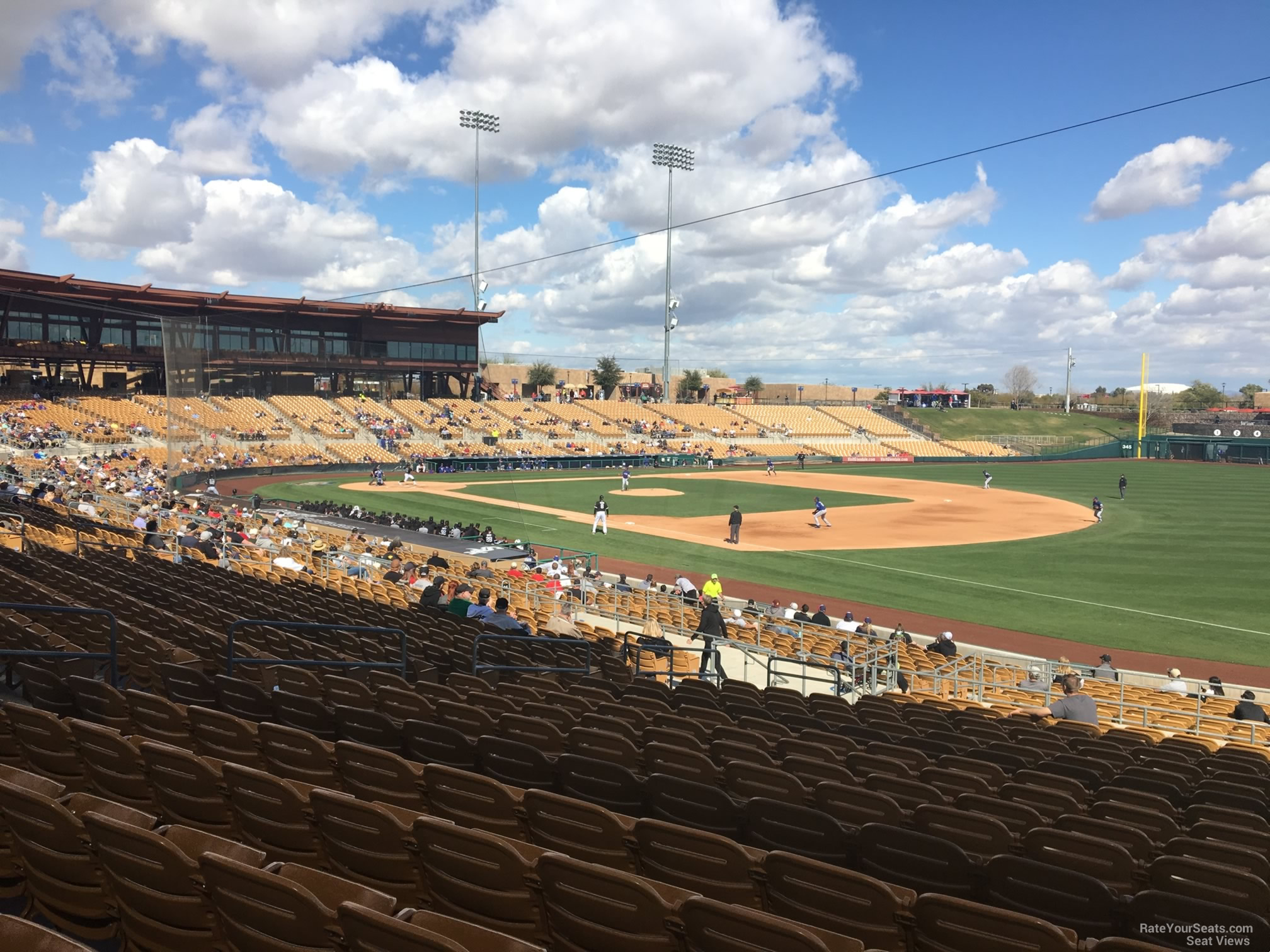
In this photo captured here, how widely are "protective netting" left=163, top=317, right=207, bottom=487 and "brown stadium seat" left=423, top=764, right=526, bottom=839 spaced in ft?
101

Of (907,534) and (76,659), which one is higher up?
(76,659)

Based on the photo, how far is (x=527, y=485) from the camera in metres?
54.9

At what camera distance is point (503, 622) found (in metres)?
13.5

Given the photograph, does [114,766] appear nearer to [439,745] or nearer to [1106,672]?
[439,745]

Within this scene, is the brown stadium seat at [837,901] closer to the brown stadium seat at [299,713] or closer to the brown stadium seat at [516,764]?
the brown stadium seat at [516,764]

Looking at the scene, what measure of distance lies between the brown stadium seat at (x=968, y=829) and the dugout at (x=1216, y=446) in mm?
99037

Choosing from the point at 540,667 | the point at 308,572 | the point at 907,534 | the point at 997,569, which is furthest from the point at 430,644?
the point at 907,534

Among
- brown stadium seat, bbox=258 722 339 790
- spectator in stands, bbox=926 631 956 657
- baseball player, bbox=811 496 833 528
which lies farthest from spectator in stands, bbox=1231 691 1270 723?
baseball player, bbox=811 496 833 528

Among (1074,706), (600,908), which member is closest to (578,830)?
(600,908)

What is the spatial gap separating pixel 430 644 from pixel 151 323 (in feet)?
224

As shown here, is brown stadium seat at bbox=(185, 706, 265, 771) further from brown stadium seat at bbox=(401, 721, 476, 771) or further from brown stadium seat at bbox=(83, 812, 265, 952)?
brown stadium seat at bbox=(83, 812, 265, 952)

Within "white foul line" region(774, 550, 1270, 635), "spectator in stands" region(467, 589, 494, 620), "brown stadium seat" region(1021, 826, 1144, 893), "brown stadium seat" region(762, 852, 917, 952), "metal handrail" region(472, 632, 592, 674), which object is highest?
"brown stadium seat" region(762, 852, 917, 952)

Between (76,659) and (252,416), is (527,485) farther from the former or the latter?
(76,659)

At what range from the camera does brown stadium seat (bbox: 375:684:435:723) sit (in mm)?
6848
